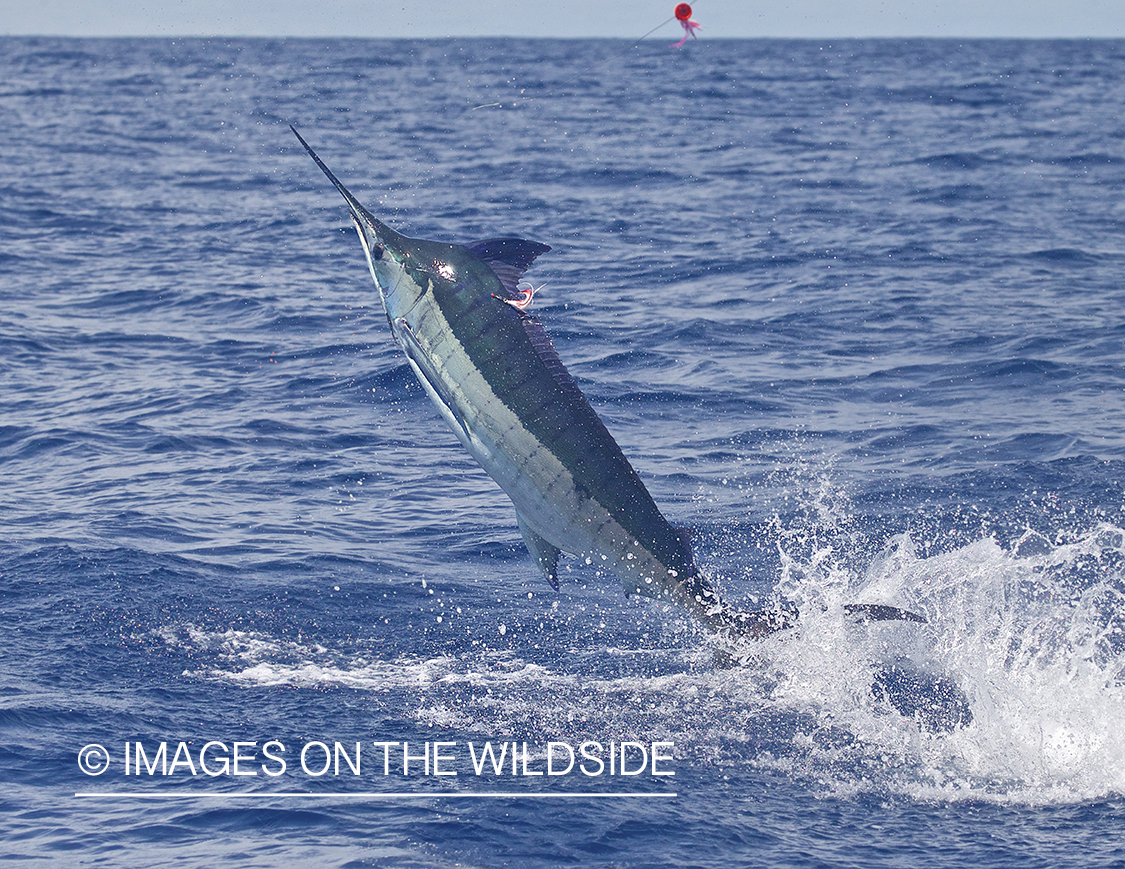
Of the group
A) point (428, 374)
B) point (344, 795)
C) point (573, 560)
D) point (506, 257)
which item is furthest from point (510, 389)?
point (573, 560)

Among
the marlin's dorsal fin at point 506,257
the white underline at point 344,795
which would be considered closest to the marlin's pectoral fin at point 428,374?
the marlin's dorsal fin at point 506,257

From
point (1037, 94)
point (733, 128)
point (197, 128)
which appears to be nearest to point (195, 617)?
point (733, 128)

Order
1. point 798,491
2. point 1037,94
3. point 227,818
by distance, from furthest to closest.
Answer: point 1037,94 → point 798,491 → point 227,818

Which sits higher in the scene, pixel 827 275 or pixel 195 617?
pixel 827 275

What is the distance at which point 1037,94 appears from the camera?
5066 centimetres

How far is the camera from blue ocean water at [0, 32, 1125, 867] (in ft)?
23.4

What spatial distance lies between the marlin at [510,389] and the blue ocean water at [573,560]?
5.47ft

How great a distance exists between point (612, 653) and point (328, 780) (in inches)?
99.4

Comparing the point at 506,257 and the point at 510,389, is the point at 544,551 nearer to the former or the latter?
the point at 510,389

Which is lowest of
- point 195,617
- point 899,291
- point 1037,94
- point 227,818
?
point 227,818

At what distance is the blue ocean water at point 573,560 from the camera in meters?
7.13

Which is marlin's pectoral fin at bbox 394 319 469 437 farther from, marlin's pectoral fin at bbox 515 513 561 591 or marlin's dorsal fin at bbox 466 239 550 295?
marlin's pectoral fin at bbox 515 513 561 591

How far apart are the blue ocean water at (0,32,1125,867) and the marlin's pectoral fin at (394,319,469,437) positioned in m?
2.24

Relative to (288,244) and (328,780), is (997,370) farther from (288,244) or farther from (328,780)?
(288,244)
